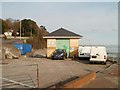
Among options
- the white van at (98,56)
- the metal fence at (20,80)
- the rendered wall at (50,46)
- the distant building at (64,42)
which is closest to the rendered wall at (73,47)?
the distant building at (64,42)

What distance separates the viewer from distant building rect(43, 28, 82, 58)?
121 ft

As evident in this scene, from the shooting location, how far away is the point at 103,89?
1186cm

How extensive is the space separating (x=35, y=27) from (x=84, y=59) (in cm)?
5962

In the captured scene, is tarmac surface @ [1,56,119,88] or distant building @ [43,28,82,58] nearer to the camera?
tarmac surface @ [1,56,119,88]

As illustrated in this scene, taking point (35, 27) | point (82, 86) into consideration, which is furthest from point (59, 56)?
point (35, 27)

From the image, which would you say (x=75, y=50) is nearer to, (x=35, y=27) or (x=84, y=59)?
(x=84, y=59)

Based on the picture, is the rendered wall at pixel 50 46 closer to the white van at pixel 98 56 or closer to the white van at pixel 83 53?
the white van at pixel 83 53

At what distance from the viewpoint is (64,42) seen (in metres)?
37.5

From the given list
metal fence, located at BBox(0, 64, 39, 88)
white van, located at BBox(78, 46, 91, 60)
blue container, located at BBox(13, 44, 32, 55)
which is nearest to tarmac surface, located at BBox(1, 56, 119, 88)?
metal fence, located at BBox(0, 64, 39, 88)

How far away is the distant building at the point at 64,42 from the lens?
3697 cm

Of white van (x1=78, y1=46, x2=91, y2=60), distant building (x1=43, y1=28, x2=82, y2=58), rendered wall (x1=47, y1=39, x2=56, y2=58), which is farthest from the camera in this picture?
distant building (x1=43, y1=28, x2=82, y2=58)

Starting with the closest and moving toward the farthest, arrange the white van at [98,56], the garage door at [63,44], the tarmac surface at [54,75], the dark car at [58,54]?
the tarmac surface at [54,75] < the white van at [98,56] < the dark car at [58,54] < the garage door at [63,44]

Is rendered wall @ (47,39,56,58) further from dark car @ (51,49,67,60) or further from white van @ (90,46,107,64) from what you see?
white van @ (90,46,107,64)

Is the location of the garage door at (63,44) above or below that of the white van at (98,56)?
above
